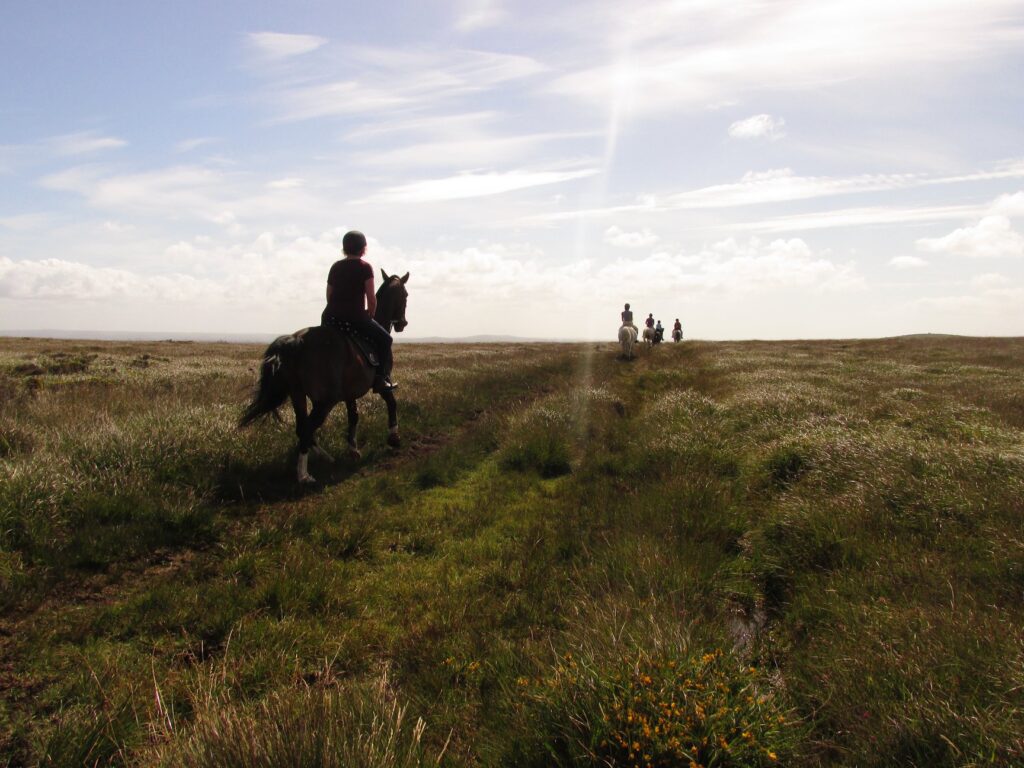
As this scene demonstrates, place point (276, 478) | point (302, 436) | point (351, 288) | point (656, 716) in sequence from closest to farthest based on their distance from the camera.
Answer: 1. point (656, 716)
2. point (276, 478)
3. point (302, 436)
4. point (351, 288)

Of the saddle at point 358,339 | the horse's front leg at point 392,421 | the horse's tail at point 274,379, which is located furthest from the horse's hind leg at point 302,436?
the horse's front leg at point 392,421

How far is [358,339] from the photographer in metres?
10.1

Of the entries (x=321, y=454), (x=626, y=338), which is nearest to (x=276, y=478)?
(x=321, y=454)

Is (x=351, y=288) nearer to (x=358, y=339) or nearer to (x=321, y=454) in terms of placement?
(x=358, y=339)

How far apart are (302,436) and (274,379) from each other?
3.47 ft

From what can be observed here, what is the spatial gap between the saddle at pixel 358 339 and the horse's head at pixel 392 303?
4.54 ft

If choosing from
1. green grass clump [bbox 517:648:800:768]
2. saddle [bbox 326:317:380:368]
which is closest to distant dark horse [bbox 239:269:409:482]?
saddle [bbox 326:317:380:368]

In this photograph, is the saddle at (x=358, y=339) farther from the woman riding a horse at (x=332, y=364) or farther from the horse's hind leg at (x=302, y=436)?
the horse's hind leg at (x=302, y=436)

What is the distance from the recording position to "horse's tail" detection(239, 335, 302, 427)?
28.6 ft

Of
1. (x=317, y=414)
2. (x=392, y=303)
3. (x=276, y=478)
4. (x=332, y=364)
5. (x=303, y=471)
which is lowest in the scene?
(x=276, y=478)

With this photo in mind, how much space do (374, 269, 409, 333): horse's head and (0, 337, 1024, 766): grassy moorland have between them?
3520 millimetres

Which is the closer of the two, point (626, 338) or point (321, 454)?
point (321, 454)

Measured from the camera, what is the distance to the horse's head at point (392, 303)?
11.9 m

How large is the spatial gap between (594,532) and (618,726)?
3.52 m
